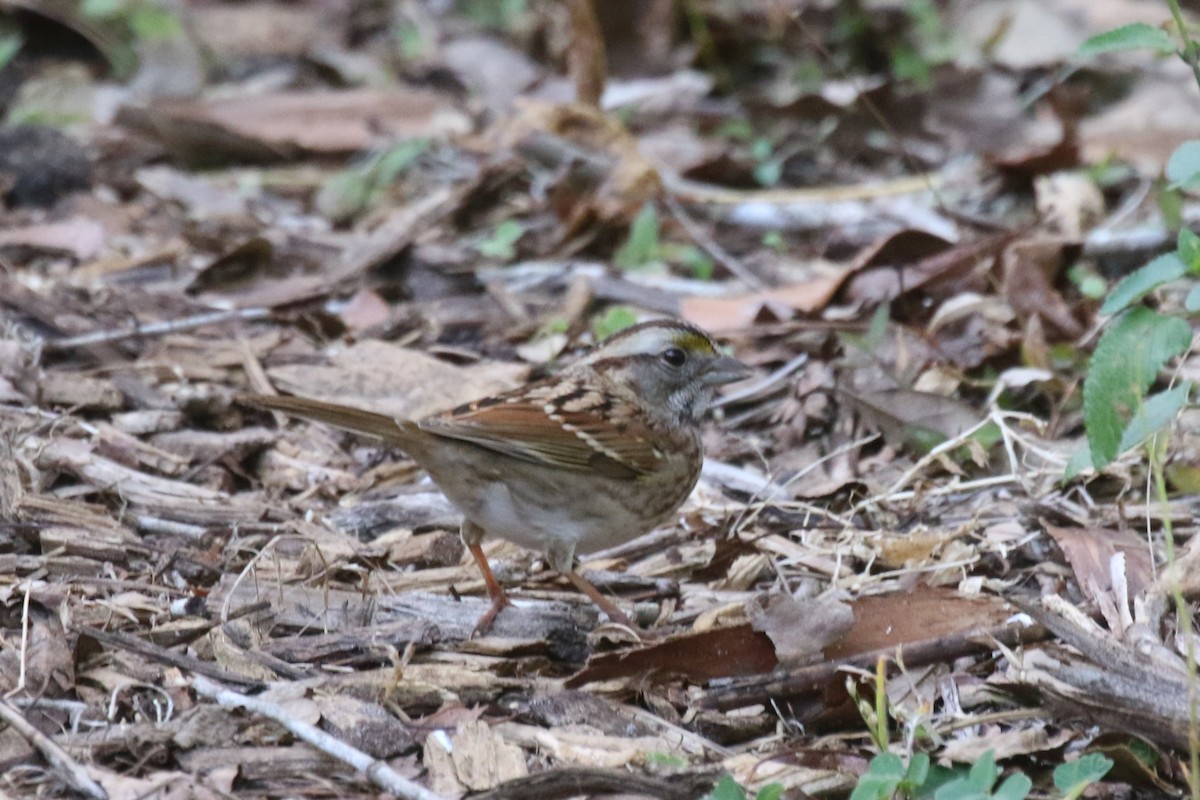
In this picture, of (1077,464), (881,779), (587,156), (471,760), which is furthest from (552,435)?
(587,156)

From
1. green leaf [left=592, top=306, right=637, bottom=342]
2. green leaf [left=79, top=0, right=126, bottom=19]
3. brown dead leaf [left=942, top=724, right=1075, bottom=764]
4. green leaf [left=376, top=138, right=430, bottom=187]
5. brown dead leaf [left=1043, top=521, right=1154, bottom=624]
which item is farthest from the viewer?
green leaf [left=79, top=0, right=126, bottom=19]

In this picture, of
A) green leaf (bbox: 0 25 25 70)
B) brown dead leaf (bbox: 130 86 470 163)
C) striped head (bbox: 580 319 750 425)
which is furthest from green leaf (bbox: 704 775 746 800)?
green leaf (bbox: 0 25 25 70)

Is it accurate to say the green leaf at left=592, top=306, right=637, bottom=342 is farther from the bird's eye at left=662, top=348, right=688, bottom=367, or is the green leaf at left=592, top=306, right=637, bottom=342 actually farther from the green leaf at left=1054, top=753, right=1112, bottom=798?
the green leaf at left=1054, top=753, right=1112, bottom=798

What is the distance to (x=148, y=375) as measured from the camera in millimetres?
4691

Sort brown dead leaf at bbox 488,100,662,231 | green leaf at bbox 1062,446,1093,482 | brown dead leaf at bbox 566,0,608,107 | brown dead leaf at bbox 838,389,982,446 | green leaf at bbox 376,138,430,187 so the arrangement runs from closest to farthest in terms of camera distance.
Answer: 1. green leaf at bbox 1062,446,1093,482
2. brown dead leaf at bbox 838,389,982,446
3. brown dead leaf at bbox 488,100,662,231
4. green leaf at bbox 376,138,430,187
5. brown dead leaf at bbox 566,0,608,107

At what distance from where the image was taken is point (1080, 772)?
2.55 m

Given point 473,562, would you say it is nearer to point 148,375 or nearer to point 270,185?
point 148,375

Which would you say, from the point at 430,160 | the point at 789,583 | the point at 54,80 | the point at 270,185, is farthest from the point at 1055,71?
the point at 54,80

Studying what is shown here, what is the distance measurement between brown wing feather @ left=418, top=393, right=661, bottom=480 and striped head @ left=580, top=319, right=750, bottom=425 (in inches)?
9.0

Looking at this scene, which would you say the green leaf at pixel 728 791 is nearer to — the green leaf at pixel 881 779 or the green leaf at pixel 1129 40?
the green leaf at pixel 881 779

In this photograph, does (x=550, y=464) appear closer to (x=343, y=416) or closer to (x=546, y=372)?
(x=343, y=416)

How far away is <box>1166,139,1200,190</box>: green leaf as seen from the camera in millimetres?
2924

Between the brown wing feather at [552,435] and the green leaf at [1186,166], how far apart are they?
1.45 meters

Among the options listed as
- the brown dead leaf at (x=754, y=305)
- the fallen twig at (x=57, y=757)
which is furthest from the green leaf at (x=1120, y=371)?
the brown dead leaf at (x=754, y=305)
